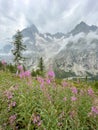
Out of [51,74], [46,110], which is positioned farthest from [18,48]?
[46,110]

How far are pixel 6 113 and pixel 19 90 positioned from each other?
1431 millimetres

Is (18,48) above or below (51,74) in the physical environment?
above

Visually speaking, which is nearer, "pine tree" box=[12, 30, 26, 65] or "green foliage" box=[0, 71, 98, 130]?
"green foliage" box=[0, 71, 98, 130]

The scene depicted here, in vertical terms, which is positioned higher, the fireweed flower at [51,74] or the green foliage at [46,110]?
the fireweed flower at [51,74]

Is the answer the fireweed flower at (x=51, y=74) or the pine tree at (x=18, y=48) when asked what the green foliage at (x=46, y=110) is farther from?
the pine tree at (x=18, y=48)

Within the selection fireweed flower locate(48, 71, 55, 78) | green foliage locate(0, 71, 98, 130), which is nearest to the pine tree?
green foliage locate(0, 71, 98, 130)

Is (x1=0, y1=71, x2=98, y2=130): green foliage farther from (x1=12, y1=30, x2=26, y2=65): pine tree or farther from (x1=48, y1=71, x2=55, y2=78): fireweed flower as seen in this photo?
(x1=12, y1=30, x2=26, y2=65): pine tree

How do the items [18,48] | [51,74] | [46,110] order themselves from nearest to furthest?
1. [46,110]
2. [51,74]
3. [18,48]

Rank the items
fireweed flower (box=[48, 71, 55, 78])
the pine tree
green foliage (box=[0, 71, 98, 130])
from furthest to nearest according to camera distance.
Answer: the pine tree, fireweed flower (box=[48, 71, 55, 78]), green foliage (box=[0, 71, 98, 130])

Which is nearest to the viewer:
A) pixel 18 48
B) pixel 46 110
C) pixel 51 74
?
pixel 46 110

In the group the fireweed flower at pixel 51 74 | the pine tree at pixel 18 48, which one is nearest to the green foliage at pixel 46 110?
the fireweed flower at pixel 51 74

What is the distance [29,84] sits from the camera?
5863mm

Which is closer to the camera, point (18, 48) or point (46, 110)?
point (46, 110)

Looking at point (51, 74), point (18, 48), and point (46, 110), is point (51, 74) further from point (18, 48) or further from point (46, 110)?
point (18, 48)
